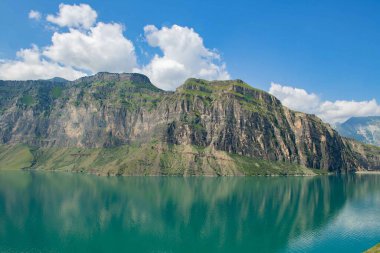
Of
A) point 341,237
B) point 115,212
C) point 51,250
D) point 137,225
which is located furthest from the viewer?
point 115,212

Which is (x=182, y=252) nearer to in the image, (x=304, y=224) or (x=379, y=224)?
(x=304, y=224)

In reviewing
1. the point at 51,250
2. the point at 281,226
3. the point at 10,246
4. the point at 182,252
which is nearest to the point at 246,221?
the point at 281,226

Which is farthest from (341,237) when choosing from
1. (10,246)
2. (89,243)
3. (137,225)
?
(10,246)

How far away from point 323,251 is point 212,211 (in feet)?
270

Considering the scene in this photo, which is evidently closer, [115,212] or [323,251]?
[323,251]

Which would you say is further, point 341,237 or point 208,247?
point 341,237

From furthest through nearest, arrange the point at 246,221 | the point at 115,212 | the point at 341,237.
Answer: the point at 115,212, the point at 246,221, the point at 341,237

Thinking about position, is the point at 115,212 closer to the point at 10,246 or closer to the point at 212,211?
the point at 212,211

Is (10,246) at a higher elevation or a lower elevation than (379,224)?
lower

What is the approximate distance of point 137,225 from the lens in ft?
529

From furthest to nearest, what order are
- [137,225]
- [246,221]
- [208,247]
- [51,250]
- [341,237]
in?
[246,221] < [137,225] < [341,237] < [208,247] < [51,250]

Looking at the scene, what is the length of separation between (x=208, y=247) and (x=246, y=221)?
49.8 m

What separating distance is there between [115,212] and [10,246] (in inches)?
2911

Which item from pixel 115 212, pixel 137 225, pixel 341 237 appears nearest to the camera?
pixel 341 237
